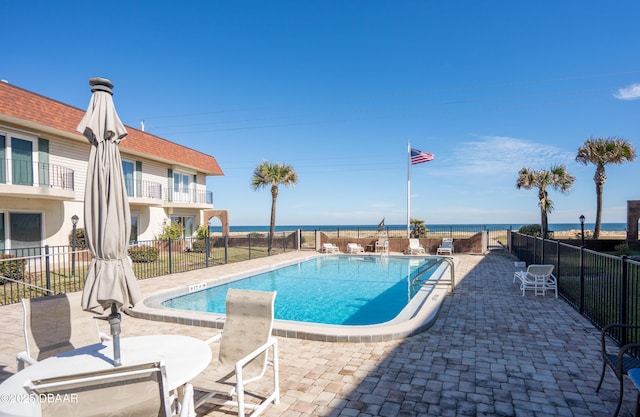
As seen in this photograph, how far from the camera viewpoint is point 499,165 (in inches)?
1070

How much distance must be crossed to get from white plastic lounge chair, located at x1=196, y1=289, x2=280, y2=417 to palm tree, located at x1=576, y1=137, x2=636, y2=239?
23.7 m

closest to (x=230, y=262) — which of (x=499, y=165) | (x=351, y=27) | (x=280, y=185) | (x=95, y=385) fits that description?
(x=280, y=185)

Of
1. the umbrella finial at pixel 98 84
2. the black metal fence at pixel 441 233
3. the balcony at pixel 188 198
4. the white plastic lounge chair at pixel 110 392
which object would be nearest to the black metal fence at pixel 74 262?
the balcony at pixel 188 198

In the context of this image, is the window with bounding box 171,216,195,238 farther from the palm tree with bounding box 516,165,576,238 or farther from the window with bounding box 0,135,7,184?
the palm tree with bounding box 516,165,576,238

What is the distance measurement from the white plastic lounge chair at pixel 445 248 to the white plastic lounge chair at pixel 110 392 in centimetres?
1822

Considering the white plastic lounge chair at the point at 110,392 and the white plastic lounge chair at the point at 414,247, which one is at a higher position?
the white plastic lounge chair at the point at 110,392

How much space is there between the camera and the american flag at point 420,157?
20.7 meters

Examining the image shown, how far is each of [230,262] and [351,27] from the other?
1234cm

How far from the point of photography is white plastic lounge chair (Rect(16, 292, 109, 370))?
129 inches

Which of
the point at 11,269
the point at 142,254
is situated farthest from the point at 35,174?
the point at 11,269

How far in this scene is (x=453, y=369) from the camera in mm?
4176

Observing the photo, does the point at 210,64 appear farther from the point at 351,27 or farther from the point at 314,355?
the point at 314,355

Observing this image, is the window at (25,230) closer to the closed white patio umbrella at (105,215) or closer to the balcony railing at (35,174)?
the balcony railing at (35,174)

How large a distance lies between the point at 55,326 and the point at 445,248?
18090mm
